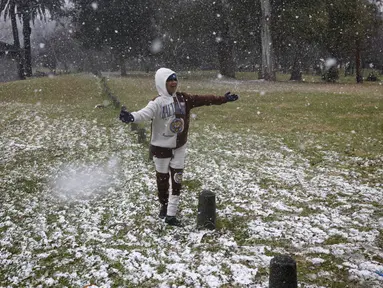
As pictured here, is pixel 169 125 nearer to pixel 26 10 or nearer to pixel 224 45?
pixel 224 45

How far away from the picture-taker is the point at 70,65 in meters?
85.1

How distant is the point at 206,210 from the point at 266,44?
2934 centimetres

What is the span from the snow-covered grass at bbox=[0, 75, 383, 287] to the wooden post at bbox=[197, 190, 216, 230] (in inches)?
6.0

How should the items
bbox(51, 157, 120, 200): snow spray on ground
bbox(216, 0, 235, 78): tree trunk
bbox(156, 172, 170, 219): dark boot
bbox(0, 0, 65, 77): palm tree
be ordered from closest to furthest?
1. bbox(156, 172, 170, 219): dark boot
2. bbox(51, 157, 120, 200): snow spray on ground
3. bbox(216, 0, 235, 78): tree trunk
4. bbox(0, 0, 65, 77): palm tree

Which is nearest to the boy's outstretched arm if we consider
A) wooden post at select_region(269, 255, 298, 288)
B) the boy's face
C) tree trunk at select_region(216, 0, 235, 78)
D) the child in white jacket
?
the child in white jacket

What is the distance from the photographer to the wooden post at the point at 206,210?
4.96 m

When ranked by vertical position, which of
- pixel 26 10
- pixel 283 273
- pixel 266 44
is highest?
pixel 26 10

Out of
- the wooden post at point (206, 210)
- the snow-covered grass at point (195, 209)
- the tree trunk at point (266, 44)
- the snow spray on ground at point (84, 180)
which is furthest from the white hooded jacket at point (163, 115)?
the tree trunk at point (266, 44)

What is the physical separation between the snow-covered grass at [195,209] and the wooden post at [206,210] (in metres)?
0.15

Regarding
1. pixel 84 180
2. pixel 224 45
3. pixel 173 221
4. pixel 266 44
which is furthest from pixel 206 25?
pixel 173 221

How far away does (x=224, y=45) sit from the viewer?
3800 cm

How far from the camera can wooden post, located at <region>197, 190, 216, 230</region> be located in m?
4.96

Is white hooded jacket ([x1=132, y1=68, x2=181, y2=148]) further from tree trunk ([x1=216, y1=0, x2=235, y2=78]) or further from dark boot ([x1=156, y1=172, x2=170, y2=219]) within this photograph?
tree trunk ([x1=216, y1=0, x2=235, y2=78])

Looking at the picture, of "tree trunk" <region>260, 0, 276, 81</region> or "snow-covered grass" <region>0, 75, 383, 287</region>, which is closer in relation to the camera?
"snow-covered grass" <region>0, 75, 383, 287</region>
